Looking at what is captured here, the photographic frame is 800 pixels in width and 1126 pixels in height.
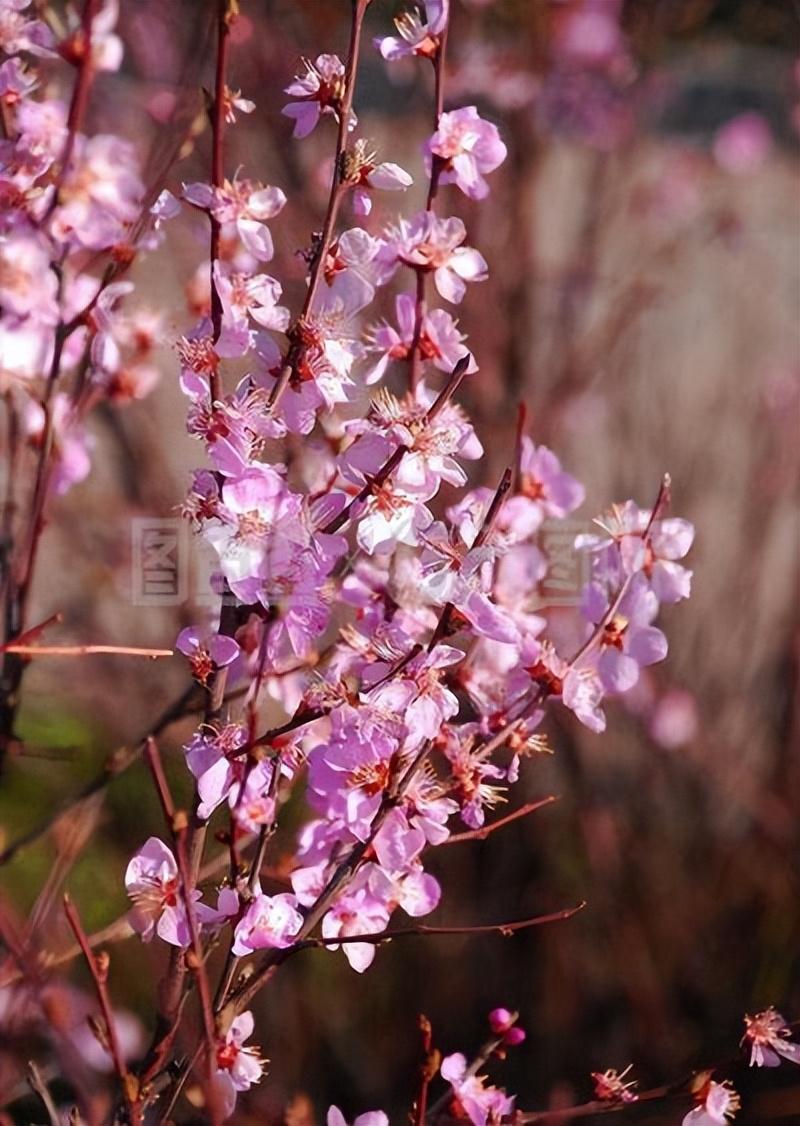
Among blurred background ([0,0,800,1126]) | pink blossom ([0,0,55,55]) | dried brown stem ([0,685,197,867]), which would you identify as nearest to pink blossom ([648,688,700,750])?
blurred background ([0,0,800,1126])

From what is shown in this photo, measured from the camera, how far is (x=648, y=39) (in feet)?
8.95

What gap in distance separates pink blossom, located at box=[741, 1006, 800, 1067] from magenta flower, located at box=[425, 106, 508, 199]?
0.66 metres

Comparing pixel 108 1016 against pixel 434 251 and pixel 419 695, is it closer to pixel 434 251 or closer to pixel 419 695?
pixel 419 695

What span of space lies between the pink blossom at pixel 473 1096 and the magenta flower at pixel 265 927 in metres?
0.19

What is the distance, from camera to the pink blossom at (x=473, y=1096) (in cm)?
98

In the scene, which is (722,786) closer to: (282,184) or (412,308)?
(282,184)

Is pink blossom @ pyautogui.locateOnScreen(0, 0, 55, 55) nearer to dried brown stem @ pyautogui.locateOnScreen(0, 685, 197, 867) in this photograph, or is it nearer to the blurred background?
dried brown stem @ pyautogui.locateOnScreen(0, 685, 197, 867)

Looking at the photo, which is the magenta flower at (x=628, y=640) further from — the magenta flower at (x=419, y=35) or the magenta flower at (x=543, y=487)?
the magenta flower at (x=419, y=35)

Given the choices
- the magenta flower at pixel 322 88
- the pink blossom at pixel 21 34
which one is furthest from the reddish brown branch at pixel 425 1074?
the pink blossom at pixel 21 34

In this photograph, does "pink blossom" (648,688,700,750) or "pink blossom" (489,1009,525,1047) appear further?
"pink blossom" (648,688,700,750)

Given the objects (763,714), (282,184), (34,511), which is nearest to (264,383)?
(34,511)

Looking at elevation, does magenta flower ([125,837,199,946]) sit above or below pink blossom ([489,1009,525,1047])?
above

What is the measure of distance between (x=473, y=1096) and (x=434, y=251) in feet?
2.10

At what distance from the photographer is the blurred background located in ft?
7.47
